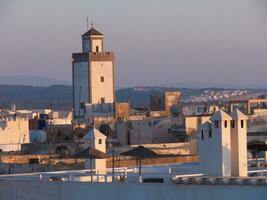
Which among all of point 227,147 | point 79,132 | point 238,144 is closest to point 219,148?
point 227,147

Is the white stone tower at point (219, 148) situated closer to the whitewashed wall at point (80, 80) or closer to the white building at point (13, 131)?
the white building at point (13, 131)

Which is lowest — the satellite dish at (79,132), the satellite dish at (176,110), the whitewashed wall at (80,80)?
the satellite dish at (79,132)

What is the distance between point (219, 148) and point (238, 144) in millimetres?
396

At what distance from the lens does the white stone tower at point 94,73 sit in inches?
3506

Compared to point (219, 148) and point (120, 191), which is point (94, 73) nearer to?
point (219, 148)

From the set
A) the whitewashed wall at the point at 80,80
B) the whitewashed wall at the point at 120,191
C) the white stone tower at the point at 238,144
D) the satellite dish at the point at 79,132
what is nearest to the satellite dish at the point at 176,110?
the satellite dish at the point at 79,132

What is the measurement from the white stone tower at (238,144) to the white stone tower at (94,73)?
61.4m

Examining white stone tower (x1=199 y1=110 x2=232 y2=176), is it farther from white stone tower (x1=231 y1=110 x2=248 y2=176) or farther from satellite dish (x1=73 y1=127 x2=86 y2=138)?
satellite dish (x1=73 y1=127 x2=86 y2=138)

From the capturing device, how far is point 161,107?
81438 mm

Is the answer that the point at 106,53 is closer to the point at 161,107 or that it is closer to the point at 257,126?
the point at 161,107

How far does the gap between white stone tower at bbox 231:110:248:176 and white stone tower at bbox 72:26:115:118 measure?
61441mm

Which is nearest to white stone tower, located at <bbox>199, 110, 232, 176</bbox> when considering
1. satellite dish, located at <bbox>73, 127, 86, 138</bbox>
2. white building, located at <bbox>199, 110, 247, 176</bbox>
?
white building, located at <bbox>199, 110, 247, 176</bbox>

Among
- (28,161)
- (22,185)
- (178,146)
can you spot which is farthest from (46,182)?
(178,146)

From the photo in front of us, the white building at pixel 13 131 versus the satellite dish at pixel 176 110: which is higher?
the satellite dish at pixel 176 110
